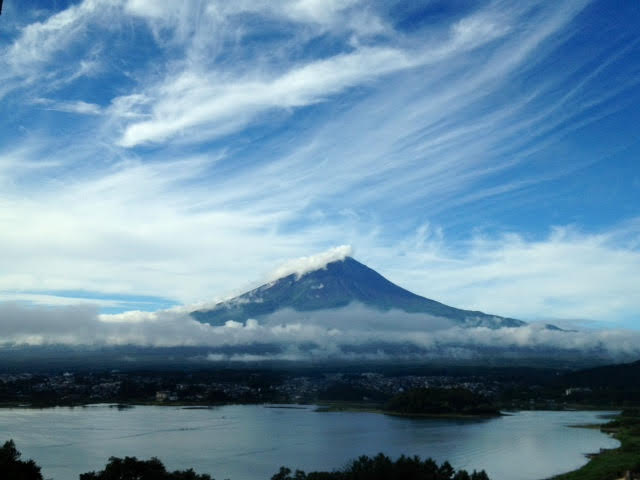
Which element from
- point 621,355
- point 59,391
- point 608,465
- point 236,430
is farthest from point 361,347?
point 608,465

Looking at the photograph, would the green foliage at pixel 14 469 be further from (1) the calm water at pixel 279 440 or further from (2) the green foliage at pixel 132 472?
(1) the calm water at pixel 279 440

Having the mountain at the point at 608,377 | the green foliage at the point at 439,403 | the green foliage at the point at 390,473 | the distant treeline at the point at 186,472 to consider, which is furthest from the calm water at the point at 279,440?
the mountain at the point at 608,377

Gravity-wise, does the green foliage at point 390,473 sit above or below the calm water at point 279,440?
above

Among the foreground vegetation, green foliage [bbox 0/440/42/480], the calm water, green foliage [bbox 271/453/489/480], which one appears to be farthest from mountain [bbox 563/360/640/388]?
green foliage [bbox 0/440/42/480]

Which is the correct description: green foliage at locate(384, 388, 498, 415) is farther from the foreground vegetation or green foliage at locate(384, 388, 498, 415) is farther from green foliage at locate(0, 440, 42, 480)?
green foliage at locate(0, 440, 42, 480)

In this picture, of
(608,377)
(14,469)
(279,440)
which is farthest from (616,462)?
(608,377)

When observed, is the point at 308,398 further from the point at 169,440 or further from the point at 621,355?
the point at 621,355
